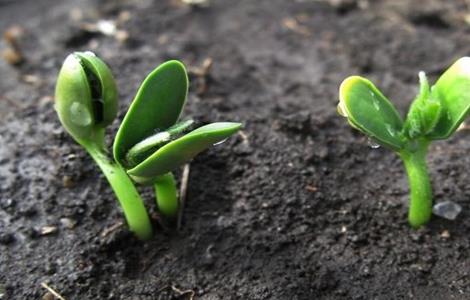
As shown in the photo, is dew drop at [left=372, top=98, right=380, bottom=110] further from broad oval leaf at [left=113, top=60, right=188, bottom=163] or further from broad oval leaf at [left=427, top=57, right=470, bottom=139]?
broad oval leaf at [left=113, top=60, right=188, bottom=163]

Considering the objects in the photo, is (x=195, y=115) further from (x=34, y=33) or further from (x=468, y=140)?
(x=34, y=33)

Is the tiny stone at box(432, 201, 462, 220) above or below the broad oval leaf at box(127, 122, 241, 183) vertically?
below

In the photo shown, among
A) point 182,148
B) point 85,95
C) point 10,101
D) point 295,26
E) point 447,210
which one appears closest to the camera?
point 182,148

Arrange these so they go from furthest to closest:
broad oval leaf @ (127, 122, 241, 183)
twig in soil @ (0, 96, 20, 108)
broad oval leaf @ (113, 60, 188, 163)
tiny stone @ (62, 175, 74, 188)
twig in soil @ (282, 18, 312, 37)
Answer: twig in soil @ (282, 18, 312, 37) < twig in soil @ (0, 96, 20, 108) < tiny stone @ (62, 175, 74, 188) < broad oval leaf @ (113, 60, 188, 163) < broad oval leaf @ (127, 122, 241, 183)

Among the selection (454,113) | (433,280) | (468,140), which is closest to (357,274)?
(433,280)

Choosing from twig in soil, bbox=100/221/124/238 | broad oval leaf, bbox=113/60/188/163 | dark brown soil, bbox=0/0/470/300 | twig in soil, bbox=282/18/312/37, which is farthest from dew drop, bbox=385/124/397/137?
twig in soil, bbox=282/18/312/37

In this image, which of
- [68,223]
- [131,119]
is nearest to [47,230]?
[68,223]

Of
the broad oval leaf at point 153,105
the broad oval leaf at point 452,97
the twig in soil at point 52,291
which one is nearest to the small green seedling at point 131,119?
the broad oval leaf at point 153,105

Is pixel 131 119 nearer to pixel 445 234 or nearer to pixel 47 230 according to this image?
pixel 47 230
